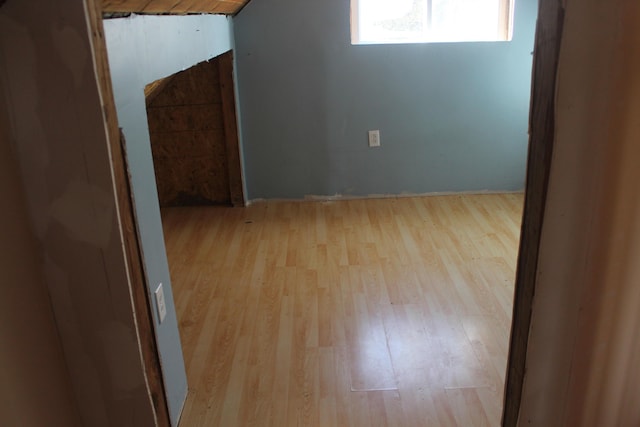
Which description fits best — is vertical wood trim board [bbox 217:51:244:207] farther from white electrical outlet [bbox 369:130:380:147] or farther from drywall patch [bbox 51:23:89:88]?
drywall patch [bbox 51:23:89:88]

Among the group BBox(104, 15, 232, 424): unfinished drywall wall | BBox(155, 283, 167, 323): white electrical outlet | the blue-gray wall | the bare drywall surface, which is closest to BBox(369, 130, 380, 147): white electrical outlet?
the blue-gray wall

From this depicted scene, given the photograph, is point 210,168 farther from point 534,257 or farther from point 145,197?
point 534,257

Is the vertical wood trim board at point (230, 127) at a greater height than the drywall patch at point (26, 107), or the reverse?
the drywall patch at point (26, 107)

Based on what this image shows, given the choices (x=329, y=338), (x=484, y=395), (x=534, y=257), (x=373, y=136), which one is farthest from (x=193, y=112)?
(x=534, y=257)

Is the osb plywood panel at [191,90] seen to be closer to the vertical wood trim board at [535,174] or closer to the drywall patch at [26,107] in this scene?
the drywall patch at [26,107]

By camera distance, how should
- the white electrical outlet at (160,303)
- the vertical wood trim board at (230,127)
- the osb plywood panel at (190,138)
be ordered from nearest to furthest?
the white electrical outlet at (160,303) < the vertical wood trim board at (230,127) < the osb plywood panel at (190,138)

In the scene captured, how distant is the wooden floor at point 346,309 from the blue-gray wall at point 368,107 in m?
0.23

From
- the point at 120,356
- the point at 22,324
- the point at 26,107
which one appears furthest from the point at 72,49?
the point at 120,356

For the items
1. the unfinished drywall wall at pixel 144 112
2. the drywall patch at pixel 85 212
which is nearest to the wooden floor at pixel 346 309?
the unfinished drywall wall at pixel 144 112

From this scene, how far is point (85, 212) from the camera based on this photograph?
3.94 feet

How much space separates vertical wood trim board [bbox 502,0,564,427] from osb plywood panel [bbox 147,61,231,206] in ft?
10.1

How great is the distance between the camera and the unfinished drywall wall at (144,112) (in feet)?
5.19

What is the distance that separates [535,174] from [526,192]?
2.5 inches

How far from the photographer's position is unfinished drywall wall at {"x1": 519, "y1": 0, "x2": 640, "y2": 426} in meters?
1.15
